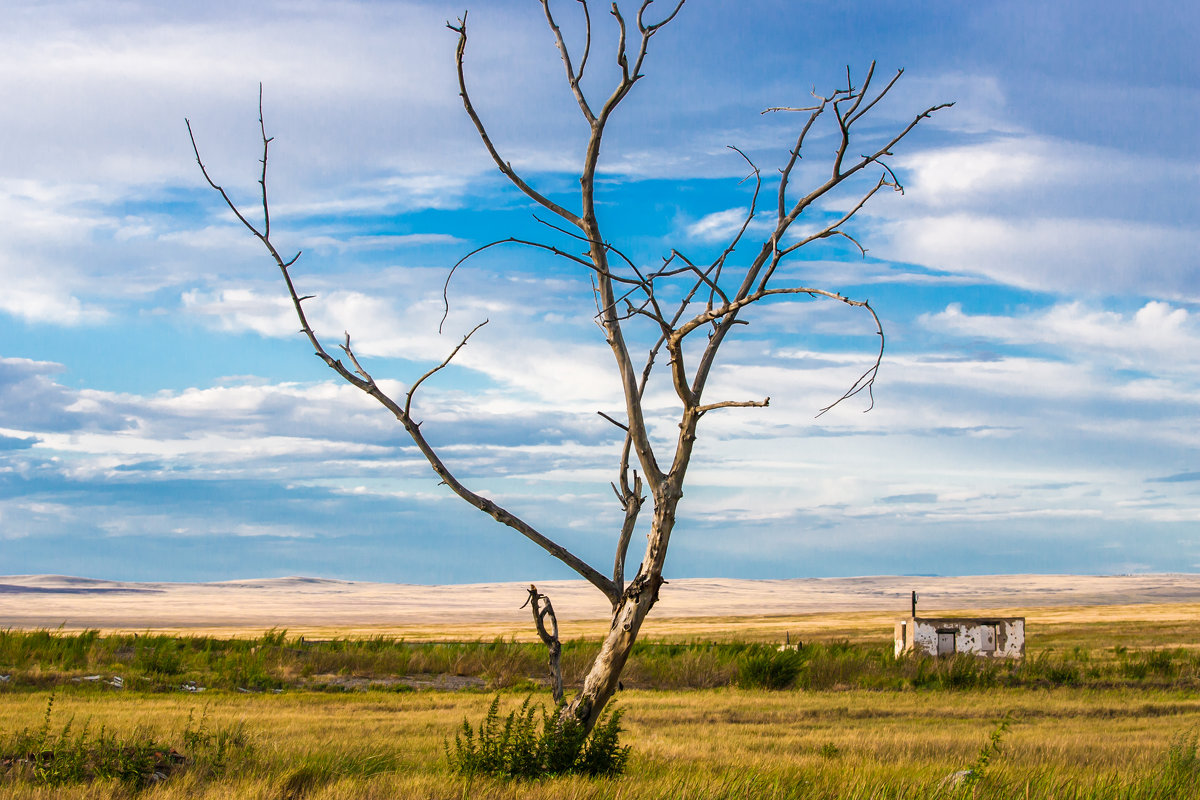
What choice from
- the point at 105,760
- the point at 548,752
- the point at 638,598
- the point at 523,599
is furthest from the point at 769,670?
the point at 523,599

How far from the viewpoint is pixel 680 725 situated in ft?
49.5

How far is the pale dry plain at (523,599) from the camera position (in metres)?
82.5

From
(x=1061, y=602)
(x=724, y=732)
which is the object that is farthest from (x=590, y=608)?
(x=724, y=732)

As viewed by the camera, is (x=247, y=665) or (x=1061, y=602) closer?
(x=247, y=665)

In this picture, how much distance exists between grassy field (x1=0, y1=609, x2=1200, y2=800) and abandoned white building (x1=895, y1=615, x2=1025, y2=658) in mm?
1614

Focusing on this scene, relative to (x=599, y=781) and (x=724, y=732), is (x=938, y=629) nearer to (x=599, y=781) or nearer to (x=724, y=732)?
(x=724, y=732)

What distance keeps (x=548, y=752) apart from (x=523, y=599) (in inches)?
4751

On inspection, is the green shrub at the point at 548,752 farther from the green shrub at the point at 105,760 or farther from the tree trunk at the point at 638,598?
the green shrub at the point at 105,760

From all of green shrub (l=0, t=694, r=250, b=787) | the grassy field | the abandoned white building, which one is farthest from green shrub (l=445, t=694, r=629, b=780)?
the abandoned white building

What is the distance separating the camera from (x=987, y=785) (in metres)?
7.68

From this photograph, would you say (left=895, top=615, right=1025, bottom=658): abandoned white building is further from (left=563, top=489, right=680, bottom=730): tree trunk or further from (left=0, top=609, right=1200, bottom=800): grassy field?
(left=563, top=489, right=680, bottom=730): tree trunk

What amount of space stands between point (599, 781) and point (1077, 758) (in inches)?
233

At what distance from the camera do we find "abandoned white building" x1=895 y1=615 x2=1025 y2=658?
27.0 metres

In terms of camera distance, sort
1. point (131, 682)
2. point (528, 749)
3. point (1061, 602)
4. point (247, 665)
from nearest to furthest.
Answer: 1. point (528, 749)
2. point (131, 682)
3. point (247, 665)
4. point (1061, 602)
